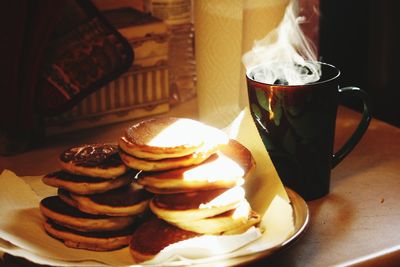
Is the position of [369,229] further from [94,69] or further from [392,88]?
[392,88]

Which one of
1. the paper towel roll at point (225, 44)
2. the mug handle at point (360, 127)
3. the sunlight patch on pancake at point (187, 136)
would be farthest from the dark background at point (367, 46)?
the sunlight patch on pancake at point (187, 136)

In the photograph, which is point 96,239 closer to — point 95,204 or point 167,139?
point 95,204

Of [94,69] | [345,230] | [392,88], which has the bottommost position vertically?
[392,88]

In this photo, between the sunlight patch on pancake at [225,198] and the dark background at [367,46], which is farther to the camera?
the dark background at [367,46]

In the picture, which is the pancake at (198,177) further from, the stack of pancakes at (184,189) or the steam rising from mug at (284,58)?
the steam rising from mug at (284,58)

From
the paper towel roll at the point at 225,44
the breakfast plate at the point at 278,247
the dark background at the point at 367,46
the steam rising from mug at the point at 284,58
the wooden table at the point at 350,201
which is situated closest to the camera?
the breakfast plate at the point at 278,247

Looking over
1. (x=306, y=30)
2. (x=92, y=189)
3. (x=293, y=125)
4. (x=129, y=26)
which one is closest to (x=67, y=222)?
(x=92, y=189)
